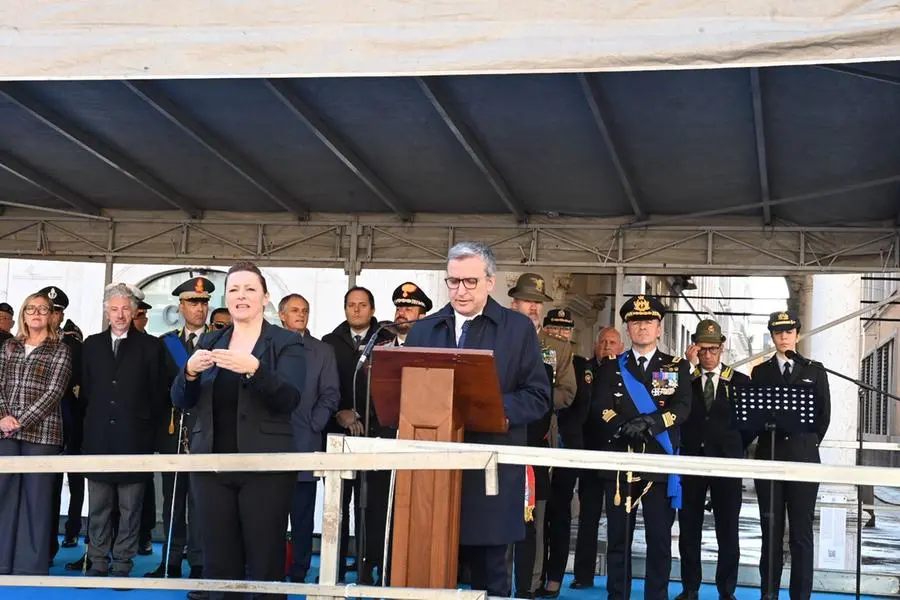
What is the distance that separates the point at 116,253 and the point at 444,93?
520cm

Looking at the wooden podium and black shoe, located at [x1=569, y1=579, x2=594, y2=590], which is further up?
the wooden podium

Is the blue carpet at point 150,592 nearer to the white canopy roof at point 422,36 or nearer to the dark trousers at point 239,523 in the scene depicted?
the dark trousers at point 239,523

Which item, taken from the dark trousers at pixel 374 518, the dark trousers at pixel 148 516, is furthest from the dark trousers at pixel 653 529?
the dark trousers at pixel 148 516

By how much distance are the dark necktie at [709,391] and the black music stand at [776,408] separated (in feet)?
3.53

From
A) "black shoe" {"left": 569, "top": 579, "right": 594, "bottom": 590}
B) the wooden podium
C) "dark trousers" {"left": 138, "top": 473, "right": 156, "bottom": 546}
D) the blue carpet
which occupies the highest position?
the wooden podium

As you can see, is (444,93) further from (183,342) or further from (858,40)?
(858,40)

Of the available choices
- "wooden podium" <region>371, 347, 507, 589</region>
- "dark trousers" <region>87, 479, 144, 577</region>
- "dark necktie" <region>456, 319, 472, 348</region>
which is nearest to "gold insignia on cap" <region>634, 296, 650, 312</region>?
"dark necktie" <region>456, 319, 472, 348</region>

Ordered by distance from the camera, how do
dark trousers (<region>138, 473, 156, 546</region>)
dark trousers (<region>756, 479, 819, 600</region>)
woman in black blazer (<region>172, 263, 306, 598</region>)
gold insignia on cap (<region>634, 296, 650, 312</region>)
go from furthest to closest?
dark trousers (<region>138, 473, 156, 546</region>), dark trousers (<region>756, 479, 819, 600</region>), gold insignia on cap (<region>634, 296, 650, 312</region>), woman in black blazer (<region>172, 263, 306, 598</region>)

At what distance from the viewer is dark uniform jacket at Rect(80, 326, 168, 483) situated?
6.94 metres

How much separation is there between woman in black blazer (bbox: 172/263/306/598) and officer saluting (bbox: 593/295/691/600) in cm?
235

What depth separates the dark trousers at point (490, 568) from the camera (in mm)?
4305

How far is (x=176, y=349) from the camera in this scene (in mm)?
7328

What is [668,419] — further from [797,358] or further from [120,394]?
[120,394]

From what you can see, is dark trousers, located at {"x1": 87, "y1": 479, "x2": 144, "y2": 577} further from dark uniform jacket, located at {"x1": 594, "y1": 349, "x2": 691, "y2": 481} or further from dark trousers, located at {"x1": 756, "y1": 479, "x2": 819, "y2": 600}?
dark trousers, located at {"x1": 756, "y1": 479, "x2": 819, "y2": 600}
